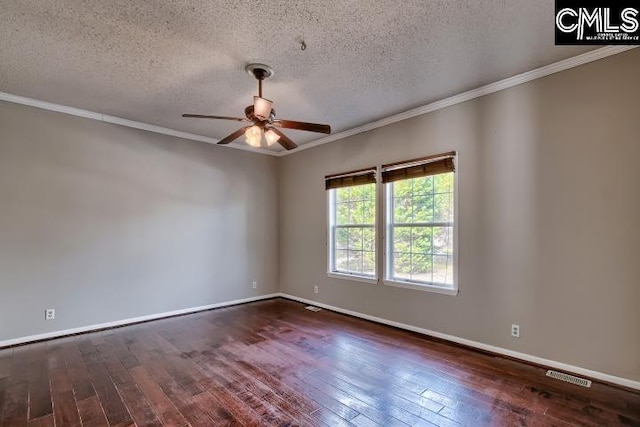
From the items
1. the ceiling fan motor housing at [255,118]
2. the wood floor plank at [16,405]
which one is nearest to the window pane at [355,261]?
the ceiling fan motor housing at [255,118]

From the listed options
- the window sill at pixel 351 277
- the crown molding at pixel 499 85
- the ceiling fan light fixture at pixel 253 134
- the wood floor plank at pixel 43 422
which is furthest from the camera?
the window sill at pixel 351 277

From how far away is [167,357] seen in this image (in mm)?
3211

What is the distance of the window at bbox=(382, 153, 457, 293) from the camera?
3689 mm

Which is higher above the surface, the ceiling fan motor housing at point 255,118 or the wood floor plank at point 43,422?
the ceiling fan motor housing at point 255,118

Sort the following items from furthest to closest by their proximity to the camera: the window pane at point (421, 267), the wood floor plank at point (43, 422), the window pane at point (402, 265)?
1. the window pane at point (402, 265)
2. the window pane at point (421, 267)
3. the wood floor plank at point (43, 422)

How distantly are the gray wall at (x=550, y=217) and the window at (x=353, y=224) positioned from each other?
0.75 metres

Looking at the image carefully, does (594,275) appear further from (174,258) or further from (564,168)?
(174,258)

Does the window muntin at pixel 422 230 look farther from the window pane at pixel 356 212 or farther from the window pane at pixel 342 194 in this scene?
the window pane at pixel 342 194

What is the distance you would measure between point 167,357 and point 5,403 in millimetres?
1165

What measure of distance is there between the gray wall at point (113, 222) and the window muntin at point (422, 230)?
2579 mm

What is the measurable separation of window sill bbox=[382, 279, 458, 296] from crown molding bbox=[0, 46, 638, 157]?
2.10 m

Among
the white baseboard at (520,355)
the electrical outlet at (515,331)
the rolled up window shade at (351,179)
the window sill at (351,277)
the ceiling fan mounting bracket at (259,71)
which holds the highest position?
the ceiling fan mounting bracket at (259,71)

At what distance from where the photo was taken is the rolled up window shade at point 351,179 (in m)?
4.48

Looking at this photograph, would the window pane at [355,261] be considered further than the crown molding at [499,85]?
Yes
